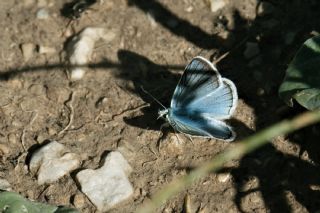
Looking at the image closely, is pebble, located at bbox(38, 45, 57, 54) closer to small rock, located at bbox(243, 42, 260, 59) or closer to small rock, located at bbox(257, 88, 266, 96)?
small rock, located at bbox(243, 42, 260, 59)

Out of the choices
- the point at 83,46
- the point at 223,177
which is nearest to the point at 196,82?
the point at 223,177

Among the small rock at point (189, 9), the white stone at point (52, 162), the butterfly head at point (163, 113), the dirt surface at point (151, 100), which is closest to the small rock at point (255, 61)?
the dirt surface at point (151, 100)

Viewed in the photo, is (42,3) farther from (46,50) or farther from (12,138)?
(12,138)

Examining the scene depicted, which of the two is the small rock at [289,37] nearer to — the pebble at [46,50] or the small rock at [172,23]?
the small rock at [172,23]

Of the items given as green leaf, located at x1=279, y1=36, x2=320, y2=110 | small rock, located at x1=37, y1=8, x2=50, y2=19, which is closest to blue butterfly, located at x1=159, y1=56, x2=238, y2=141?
green leaf, located at x1=279, y1=36, x2=320, y2=110

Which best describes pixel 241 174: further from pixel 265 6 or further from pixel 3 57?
pixel 3 57

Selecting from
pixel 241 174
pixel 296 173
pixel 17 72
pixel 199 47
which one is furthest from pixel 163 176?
pixel 17 72
